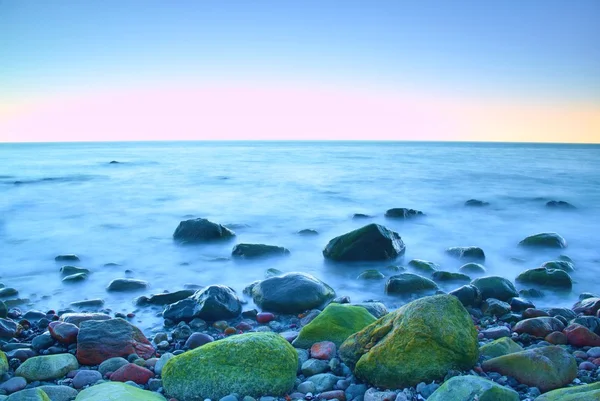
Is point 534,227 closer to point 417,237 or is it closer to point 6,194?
point 417,237

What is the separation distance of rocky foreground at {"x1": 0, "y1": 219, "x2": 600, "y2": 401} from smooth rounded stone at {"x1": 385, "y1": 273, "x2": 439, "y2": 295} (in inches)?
29.1

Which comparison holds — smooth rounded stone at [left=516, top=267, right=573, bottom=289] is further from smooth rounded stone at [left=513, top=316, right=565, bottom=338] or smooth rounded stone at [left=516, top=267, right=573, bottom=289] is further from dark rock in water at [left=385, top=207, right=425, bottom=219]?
dark rock in water at [left=385, top=207, right=425, bottom=219]

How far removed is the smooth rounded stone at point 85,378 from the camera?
3.60 m

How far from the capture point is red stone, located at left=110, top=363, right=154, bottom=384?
3598mm

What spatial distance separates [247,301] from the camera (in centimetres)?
584

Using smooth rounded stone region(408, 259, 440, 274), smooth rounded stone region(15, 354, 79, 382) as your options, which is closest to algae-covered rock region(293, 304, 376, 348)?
smooth rounded stone region(15, 354, 79, 382)

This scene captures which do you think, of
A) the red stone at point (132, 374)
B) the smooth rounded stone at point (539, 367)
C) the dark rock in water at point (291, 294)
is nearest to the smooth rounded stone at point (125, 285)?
the dark rock in water at point (291, 294)

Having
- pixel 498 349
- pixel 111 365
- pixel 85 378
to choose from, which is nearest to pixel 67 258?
pixel 111 365

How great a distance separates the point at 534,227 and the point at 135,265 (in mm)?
8899

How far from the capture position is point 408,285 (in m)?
6.06

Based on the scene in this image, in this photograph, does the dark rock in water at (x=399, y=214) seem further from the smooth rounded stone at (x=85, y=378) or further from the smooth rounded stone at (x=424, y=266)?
the smooth rounded stone at (x=85, y=378)

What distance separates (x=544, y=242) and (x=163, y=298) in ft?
22.7

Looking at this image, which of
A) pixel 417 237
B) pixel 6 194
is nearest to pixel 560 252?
pixel 417 237

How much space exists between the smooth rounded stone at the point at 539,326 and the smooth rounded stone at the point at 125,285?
458cm
